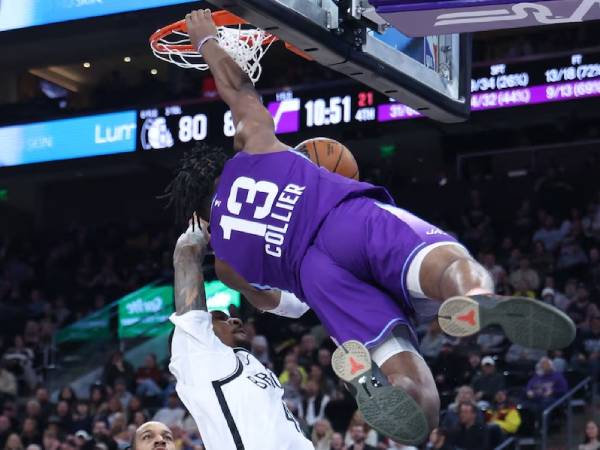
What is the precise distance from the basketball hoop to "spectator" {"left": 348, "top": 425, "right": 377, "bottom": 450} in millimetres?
5037

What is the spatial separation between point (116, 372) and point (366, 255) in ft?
33.4

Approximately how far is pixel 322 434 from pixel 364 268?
670cm

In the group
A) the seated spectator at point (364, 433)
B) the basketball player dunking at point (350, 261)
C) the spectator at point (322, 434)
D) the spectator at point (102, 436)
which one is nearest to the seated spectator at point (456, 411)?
the seated spectator at point (364, 433)

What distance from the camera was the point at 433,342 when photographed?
11805mm

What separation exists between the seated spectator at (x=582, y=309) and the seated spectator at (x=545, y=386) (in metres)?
0.81

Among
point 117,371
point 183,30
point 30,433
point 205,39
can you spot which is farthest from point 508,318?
point 117,371

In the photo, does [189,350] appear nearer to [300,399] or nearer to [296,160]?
[296,160]

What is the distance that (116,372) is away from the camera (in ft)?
45.5

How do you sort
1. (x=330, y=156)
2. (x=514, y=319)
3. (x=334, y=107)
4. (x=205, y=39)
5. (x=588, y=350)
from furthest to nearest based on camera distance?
(x=334, y=107) < (x=588, y=350) < (x=330, y=156) < (x=205, y=39) < (x=514, y=319)

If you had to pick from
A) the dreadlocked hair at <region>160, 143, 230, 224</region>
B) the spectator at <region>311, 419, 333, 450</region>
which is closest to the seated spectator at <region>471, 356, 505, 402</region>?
the spectator at <region>311, 419, 333, 450</region>

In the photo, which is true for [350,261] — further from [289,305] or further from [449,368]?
[449,368]

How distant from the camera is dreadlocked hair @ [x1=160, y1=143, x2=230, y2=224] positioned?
4.64m

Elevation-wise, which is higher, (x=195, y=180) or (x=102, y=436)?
(x=195, y=180)

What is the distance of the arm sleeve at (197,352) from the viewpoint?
4.85 m
